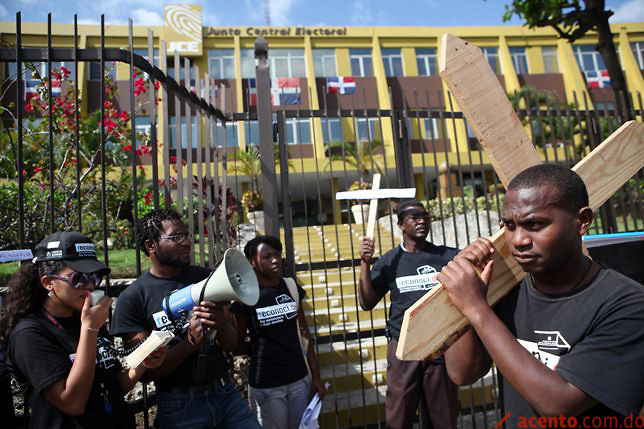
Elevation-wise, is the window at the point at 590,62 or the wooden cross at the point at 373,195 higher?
Result: the window at the point at 590,62

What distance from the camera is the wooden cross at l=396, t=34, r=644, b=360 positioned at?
1285mm

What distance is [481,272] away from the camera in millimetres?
1263

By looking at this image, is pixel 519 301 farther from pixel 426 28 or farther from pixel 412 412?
pixel 426 28

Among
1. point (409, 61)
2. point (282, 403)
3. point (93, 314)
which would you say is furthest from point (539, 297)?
point (409, 61)

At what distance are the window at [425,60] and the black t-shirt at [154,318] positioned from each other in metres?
25.7

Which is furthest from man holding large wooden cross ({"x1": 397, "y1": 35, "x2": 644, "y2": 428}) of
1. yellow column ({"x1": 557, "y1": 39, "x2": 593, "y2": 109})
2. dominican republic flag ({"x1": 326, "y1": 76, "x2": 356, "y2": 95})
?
yellow column ({"x1": 557, "y1": 39, "x2": 593, "y2": 109})

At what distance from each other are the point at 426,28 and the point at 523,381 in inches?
1118

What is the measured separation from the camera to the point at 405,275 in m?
3.46

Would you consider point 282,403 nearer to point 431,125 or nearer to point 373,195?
point 373,195

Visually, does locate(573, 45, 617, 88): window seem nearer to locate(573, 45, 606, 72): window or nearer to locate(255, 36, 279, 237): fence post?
locate(573, 45, 606, 72): window

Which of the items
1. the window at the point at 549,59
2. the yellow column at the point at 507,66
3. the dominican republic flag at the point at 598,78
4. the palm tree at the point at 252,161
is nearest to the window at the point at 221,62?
the palm tree at the point at 252,161

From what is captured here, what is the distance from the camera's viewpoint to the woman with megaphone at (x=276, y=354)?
3.12 m

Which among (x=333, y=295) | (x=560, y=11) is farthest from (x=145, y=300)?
(x=560, y=11)

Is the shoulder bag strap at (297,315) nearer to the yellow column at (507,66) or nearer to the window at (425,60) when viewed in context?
the window at (425,60)
